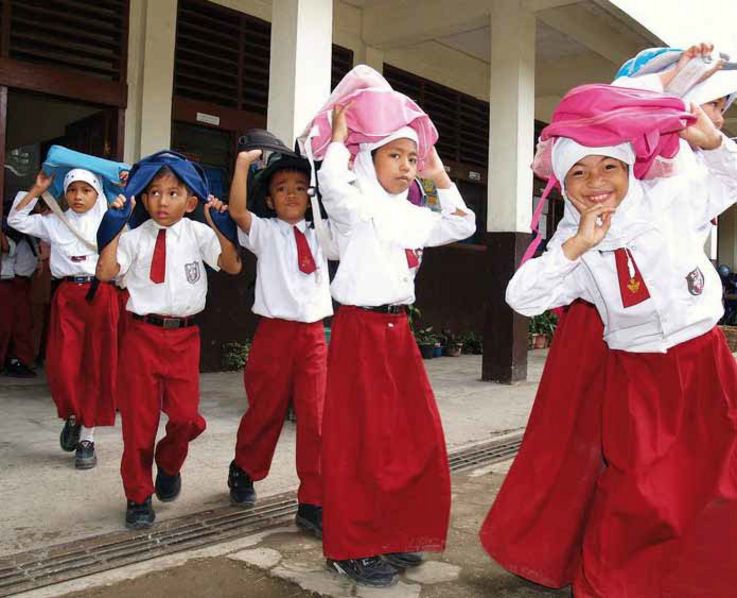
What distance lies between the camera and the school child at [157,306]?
310cm

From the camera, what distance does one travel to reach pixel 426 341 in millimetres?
9148

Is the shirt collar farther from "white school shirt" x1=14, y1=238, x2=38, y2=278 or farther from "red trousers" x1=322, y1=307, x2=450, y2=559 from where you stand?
"white school shirt" x1=14, y1=238, x2=38, y2=278

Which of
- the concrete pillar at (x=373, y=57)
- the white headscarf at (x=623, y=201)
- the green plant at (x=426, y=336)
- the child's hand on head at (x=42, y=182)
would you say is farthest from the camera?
the green plant at (x=426, y=336)

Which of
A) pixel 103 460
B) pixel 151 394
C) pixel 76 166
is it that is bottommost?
pixel 103 460

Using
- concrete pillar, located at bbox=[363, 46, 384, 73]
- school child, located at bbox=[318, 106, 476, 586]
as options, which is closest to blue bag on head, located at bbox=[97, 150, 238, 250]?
school child, located at bbox=[318, 106, 476, 586]

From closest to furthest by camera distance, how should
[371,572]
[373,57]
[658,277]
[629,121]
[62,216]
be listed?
[629,121]
[658,277]
[371,572]
[62,216]
[373,57]

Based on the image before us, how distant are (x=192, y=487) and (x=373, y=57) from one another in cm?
599

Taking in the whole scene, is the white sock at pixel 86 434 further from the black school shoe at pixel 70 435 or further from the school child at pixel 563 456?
the school child at pixel 563 456

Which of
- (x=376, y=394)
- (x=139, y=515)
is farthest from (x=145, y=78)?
(x=376, y=394)

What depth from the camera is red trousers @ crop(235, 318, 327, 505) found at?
312 cm

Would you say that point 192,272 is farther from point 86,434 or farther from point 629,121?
point 629,121

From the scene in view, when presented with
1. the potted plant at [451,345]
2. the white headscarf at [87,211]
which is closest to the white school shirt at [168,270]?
the white headscarf at [87,211]

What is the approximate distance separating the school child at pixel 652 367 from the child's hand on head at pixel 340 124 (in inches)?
29.1

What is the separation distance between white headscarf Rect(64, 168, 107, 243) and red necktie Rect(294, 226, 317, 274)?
1668 millimetres
